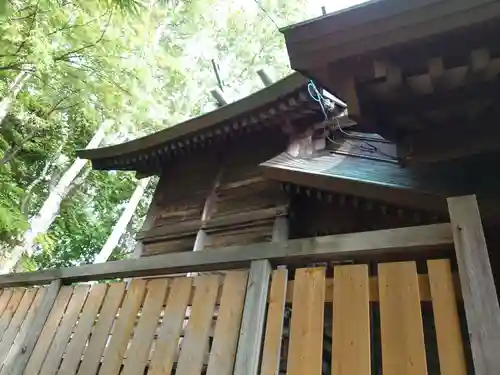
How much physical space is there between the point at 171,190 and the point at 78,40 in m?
2.44

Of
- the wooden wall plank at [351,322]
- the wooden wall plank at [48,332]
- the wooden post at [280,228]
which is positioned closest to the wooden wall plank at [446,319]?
the wooden wall plank at [351,322]

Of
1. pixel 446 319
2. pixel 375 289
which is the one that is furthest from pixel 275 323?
pixel 446 319

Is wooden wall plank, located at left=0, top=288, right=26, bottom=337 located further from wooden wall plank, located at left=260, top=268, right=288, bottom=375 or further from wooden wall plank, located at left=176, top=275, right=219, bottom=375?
wooden wall plank, located at left=260, top=268, right=288, bottom=375

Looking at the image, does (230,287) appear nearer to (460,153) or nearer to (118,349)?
(118,349)

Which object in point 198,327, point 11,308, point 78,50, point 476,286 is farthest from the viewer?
point 78,50

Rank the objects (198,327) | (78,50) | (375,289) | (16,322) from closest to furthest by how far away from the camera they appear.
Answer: (375,289) → (198,327) → (16,322) → (78,50)

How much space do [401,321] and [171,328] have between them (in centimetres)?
109

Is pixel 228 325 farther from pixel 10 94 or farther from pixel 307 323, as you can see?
pixel 10 94

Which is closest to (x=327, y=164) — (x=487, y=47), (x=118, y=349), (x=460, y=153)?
(x=460, y=153)

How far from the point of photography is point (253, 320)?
182cm

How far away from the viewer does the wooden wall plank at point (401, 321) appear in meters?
1.47

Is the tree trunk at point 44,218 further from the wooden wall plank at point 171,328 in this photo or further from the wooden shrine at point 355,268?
the wooden wall plank at point 171,328

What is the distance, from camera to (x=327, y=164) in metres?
4.23

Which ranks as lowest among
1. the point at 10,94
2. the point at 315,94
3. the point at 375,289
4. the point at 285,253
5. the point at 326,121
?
the point at 375,289
